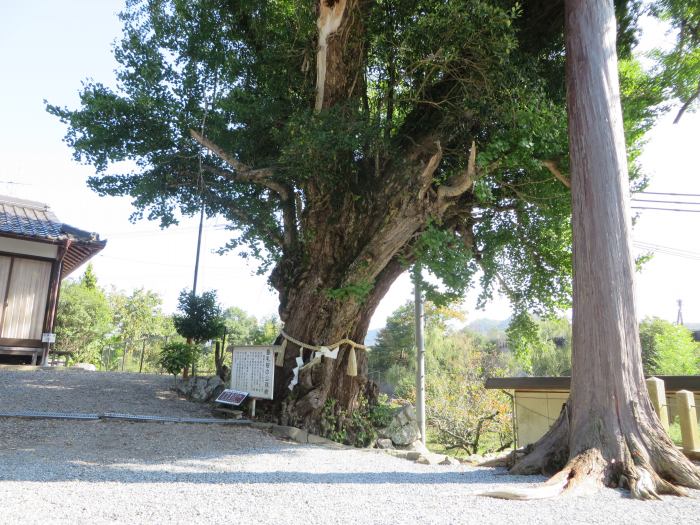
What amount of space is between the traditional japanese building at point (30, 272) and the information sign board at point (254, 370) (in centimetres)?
569

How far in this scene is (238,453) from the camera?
5309 millimetres

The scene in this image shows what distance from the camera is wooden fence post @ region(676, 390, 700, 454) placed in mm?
4942

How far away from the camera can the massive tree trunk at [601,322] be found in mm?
3805

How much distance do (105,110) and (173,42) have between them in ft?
5.40

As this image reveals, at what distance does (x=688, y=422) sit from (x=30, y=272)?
12665mm

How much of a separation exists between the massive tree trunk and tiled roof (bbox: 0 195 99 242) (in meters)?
10.6

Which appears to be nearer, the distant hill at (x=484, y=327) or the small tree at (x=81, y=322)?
the small tree at (x=81, y=322)

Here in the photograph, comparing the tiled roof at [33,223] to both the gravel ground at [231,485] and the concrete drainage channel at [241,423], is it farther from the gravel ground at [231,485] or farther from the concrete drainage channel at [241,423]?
the gravel ground at [231,485]

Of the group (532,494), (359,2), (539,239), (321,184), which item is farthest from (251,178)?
(532,494)

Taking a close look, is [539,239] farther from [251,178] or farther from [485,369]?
[485,369]

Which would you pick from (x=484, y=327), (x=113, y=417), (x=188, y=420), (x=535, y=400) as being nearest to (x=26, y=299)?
(x=113, y=417)

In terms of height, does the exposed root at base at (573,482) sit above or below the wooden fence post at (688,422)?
below

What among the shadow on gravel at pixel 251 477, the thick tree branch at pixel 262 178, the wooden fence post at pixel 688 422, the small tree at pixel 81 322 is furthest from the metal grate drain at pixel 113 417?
the small tree at pixel 81 322

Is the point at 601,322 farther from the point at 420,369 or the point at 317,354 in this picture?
the point at 420,369
